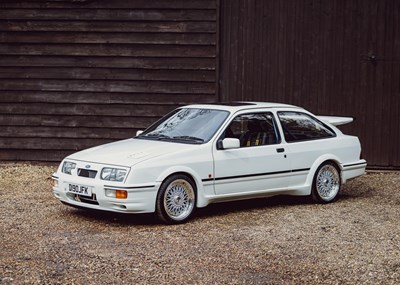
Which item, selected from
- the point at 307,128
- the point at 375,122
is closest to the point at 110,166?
the point at 307,128

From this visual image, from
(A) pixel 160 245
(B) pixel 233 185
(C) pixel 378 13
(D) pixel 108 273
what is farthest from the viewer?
(C) pixel 378 13

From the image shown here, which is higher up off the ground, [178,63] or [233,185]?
[178,63]

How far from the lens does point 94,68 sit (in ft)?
47.0

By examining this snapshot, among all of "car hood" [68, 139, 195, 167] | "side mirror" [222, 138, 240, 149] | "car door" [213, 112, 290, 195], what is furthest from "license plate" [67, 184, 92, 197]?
"side mirror" [222, 138, 240, 149]

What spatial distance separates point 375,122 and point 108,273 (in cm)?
833

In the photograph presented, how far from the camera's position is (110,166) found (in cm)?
878

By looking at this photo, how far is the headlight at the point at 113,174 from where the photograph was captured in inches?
341

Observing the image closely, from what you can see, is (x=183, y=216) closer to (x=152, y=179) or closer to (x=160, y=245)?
(x=152, y=179)

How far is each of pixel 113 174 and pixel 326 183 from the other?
3.30 metres

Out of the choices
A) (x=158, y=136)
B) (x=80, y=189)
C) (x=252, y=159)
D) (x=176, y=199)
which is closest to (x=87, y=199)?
(x=80, y=189)

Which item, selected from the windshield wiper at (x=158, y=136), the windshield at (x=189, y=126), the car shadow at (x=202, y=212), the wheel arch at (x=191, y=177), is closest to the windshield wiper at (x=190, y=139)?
the windshield at (x=189, y=126)

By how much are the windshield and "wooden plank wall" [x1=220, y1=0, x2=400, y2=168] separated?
3.95 meters

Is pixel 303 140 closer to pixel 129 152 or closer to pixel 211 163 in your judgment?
pixel 211 163

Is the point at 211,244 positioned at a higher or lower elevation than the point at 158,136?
lower
